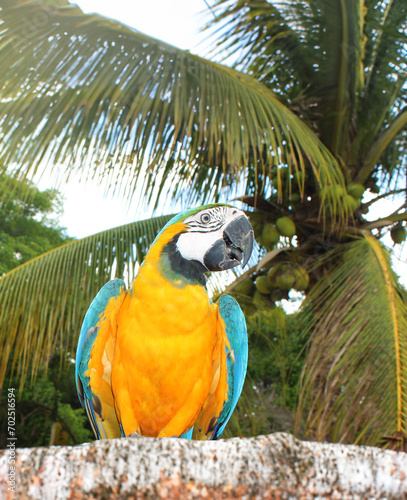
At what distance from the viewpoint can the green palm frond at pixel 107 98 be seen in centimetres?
253

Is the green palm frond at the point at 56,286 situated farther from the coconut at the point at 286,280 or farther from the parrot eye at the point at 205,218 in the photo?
the parrot eye at the point at 205,218

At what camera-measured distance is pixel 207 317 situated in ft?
5.58

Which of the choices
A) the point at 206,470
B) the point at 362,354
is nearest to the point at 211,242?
the point at 206,470

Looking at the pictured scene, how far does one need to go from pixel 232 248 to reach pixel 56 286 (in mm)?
2648

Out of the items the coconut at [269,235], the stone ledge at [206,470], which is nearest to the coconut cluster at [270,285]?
the coconut at [269,235]

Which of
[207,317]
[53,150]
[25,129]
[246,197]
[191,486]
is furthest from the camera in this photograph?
[246,197]

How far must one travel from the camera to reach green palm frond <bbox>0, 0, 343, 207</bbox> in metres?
2.53

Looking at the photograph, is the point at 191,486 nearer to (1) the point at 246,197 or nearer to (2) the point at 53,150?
(2) the point at 53,150

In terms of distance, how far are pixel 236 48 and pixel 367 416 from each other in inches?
124

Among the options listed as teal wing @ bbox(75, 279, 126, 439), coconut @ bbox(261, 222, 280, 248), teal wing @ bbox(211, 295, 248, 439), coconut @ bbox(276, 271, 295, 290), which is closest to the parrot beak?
teal wing @ bbox(211, 295, 248, 439)

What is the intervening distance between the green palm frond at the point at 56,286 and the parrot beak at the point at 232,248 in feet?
7.75

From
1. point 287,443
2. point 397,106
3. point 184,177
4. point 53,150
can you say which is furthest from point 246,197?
point 287,443

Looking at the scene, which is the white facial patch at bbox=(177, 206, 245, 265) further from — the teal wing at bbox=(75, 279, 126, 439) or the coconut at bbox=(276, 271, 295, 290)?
the coconut at bbox=(276, 271, 295, 290)

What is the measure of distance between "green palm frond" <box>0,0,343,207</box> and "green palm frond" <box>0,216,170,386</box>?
44.0 inches
